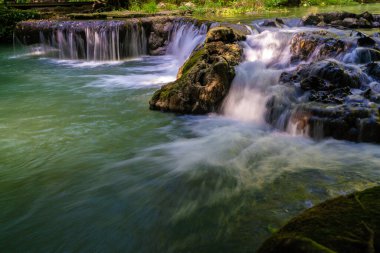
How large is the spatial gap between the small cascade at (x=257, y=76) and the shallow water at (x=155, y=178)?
225mm

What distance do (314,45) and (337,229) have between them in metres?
7.12

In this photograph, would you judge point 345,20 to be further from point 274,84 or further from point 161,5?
point 161,5

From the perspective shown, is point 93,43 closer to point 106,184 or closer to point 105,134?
point 105,134

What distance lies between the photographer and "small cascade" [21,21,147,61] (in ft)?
47.2

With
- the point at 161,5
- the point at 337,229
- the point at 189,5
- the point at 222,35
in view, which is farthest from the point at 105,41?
the point at 337,229

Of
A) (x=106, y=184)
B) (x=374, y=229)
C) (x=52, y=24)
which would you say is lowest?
(x=106, y=184)

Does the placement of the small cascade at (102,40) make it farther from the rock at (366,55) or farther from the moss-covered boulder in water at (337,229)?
the moss-covered boulder in water at (337,229)

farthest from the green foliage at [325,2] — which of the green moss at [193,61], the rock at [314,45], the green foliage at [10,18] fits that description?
the green moss at [193,61]

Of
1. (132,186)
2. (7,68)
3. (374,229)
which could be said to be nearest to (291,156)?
(132,186)

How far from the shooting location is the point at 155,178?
16.0 ft

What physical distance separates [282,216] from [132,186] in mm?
2050

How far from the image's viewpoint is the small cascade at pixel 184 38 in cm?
1236

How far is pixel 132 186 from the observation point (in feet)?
15.4

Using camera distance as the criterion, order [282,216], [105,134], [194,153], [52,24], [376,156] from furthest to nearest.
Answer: [52,24]
[105,134]
[194,153]
[376,156]
[282,216]
